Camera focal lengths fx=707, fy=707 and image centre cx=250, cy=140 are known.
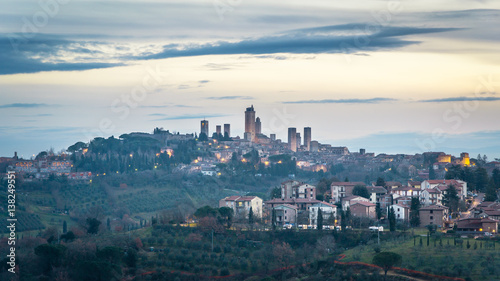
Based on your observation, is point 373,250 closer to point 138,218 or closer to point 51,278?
point 51,278

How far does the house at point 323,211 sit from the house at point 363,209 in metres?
1.58

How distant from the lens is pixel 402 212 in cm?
5194

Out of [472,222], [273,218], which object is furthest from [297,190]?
[472,222]

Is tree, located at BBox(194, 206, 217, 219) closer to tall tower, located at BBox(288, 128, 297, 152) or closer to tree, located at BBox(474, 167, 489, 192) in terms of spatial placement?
tree, located at BBox(474, 167, 489, 192)

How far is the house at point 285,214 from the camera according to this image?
5522 cm

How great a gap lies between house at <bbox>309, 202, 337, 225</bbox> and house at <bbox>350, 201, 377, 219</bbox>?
1579 millimetres

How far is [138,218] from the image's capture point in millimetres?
77188

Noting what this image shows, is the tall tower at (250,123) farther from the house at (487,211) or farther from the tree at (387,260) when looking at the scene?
the tree at (387,260)

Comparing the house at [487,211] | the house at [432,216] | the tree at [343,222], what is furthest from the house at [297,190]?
the house at [487,211]

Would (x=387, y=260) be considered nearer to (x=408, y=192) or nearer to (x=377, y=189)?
(x=408, y=192)

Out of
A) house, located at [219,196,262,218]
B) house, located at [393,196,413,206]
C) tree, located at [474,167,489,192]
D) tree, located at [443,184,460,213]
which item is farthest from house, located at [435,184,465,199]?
house, located at [219,196,262,218]

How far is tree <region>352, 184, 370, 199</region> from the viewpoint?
196 feet

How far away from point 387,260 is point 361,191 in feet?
75.7

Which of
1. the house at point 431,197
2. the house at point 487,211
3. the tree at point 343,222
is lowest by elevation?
the tree at point 343,222
